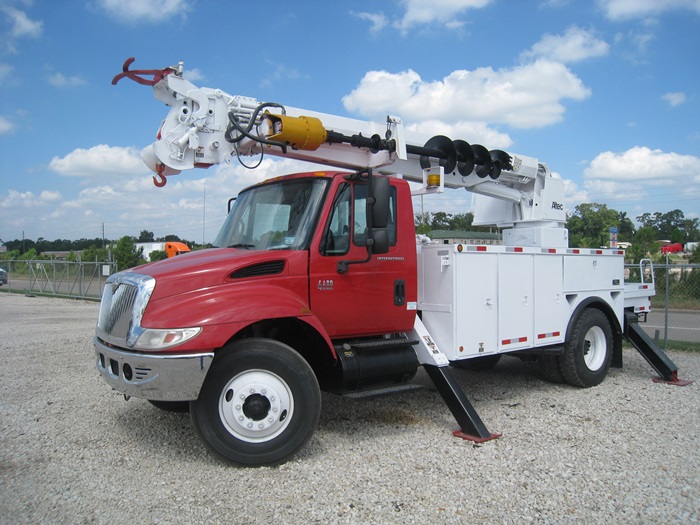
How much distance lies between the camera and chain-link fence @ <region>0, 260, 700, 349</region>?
1243 centimetres

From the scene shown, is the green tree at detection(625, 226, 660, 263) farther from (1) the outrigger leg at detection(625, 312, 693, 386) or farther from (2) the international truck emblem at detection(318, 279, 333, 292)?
(2) the international truck emblem at detection(318, 279, 333, 292)

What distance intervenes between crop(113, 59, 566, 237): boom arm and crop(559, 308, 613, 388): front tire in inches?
102

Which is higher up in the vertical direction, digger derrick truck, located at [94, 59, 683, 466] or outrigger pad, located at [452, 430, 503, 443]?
digger derrick truck, located at [94, 59, 683, 466]

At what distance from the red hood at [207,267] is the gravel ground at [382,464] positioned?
154 cm

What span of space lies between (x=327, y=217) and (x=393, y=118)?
182 centimetres

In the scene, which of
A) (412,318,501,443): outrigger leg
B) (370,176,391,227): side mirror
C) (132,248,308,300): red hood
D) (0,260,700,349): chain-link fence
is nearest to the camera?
(132,248,308,300): red hood

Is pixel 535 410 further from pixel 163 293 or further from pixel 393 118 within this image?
pixel 163 293

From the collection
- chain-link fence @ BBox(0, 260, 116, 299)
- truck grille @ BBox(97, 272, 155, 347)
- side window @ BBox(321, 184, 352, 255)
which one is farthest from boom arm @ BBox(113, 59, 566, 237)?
chain-link fence @ BBox(0, 260, 116, 299)

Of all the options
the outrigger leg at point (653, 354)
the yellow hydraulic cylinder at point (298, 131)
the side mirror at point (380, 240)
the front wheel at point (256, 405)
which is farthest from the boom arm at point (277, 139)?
the outrigger leg at point (653, 354)

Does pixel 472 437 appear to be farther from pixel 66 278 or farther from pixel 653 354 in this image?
pixel 66 278

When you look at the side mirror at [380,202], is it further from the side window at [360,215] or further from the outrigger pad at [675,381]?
the outrigger pad at [675,381]

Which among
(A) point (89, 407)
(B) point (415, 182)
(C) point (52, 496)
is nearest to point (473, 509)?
(C) point (52, 496)

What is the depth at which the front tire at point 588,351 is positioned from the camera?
756cm

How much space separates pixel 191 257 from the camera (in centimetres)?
537
